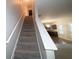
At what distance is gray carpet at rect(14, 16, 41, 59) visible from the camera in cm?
407

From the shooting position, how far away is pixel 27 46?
4.57 meters

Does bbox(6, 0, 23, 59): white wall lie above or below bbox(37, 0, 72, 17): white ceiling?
below

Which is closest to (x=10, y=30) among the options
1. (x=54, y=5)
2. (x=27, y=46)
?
(x=27, y=46)

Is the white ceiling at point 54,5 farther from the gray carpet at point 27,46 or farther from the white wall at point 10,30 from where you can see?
the white wall at point 10,30

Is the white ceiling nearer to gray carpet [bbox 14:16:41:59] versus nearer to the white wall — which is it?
gray carpet [bbox 14:16:41:59]

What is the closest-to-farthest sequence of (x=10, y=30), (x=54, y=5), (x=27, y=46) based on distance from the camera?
(x=10, y=30) → (x=27, y=46) → (x=54, y=5)

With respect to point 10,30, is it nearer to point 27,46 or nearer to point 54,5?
point 27,46

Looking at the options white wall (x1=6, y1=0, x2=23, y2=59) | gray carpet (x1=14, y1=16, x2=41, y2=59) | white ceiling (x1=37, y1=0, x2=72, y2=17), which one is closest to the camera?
white wall (x1=6, y1=0, x2=23, y2=59)

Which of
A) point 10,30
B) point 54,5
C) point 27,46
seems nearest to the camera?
point 10,30

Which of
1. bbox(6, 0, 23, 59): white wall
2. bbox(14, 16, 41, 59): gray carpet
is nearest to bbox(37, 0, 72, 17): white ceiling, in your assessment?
bbox(14, 16, 41, 59): gray carpet

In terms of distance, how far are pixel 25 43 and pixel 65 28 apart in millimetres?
7345
